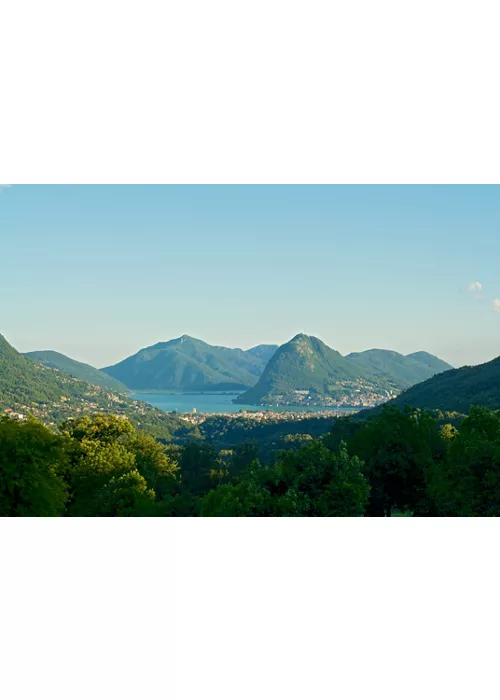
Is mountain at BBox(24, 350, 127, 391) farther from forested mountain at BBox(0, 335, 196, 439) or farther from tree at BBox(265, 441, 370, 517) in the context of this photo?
tree at BBox(265, 441, 370, 517)

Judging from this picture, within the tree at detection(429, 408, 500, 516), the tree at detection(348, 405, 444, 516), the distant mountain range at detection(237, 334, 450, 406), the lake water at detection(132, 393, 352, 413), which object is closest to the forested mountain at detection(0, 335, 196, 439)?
the lake water at detection(132, 393, 352, 413)

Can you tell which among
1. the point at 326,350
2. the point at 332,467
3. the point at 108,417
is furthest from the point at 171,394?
the point at 332,467

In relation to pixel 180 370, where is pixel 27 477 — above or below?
below

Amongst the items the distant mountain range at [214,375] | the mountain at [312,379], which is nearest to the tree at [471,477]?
the distant mountain range at [214,375]

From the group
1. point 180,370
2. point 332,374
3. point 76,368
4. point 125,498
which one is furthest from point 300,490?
point 180,370

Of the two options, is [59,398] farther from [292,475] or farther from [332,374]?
[292,475]
